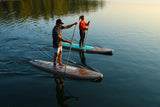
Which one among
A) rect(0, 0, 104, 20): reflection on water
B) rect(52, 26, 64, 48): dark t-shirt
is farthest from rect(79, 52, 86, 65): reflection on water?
rect(0, 0, 104, 20): reflection on water

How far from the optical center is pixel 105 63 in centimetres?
1070

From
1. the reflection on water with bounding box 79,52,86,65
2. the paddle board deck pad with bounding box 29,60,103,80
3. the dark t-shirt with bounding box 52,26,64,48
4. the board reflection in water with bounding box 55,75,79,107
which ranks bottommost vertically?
the board reflection in water with bounding box 55,75,79,107

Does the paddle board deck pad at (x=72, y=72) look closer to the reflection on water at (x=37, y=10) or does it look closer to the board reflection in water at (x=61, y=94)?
the board reflection in water at (x=61, y=94)

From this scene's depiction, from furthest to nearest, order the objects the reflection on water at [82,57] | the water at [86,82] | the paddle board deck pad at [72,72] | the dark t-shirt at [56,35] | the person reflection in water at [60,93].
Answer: the reflection on water at [82,57]
the paddle board deck pad at [72,72]
the dark t-shirt at [56,35]
the water at [86,82]
the person reflection in water at [60,93]

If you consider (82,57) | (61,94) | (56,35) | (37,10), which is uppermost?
(37,10)

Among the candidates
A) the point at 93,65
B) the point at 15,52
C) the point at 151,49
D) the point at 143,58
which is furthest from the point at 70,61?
the point at 151,49

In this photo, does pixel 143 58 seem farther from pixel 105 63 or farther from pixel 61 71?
pixel 61 71

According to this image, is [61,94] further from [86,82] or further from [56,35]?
[56,35]

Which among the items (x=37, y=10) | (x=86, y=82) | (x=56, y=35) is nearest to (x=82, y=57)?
(x=86, y=82)

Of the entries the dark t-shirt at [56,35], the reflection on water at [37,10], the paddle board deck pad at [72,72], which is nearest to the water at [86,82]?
the paddle board deck pad at [72,72]

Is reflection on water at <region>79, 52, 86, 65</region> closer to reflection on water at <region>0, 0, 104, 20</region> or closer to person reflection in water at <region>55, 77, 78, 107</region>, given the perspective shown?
person reflection in water at <region>55, 77, 78, 107</region>

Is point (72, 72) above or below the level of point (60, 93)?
above

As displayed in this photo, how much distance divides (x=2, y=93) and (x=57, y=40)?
3859mm

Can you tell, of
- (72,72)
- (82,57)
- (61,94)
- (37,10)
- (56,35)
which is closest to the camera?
(61,94)
